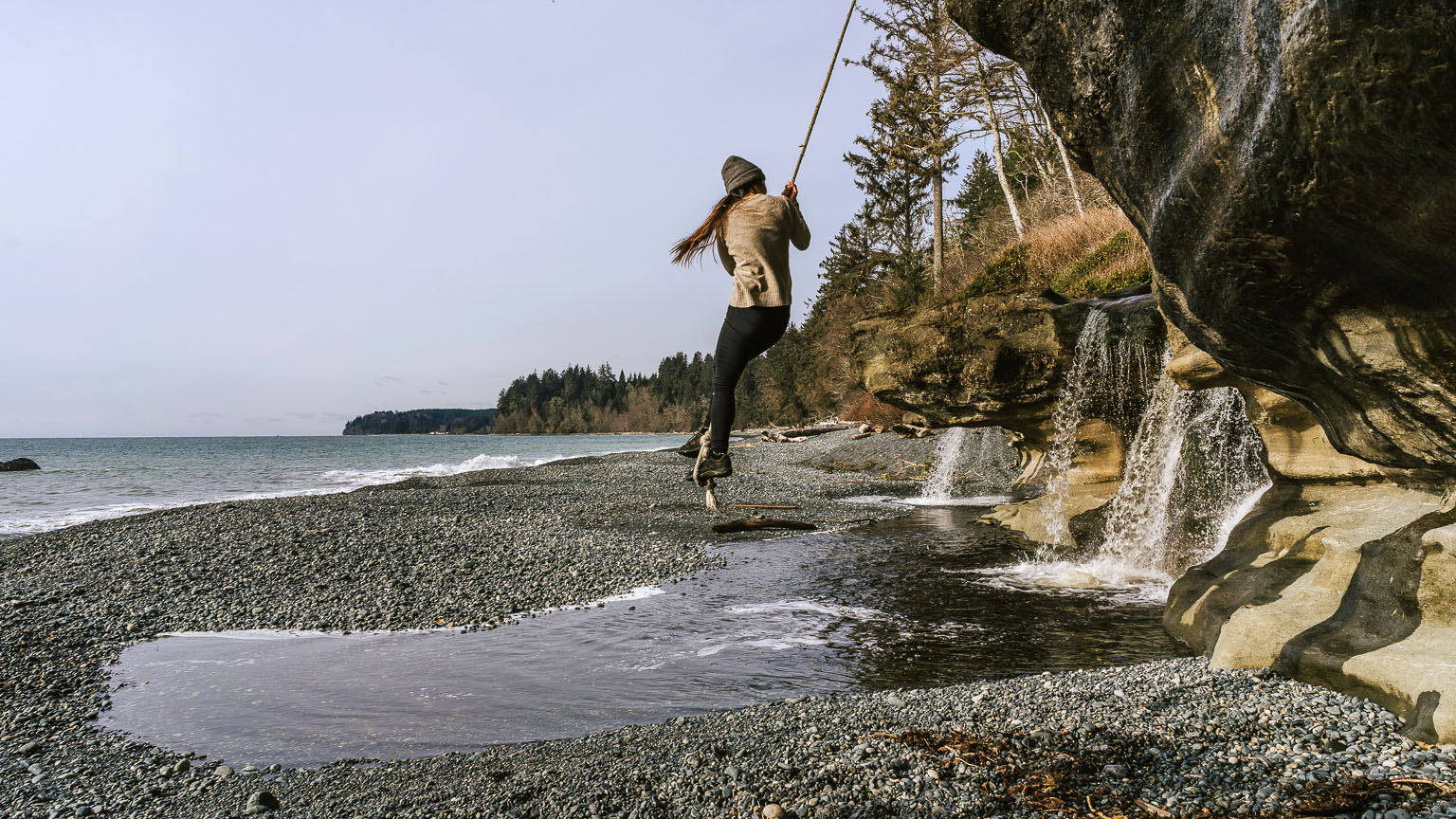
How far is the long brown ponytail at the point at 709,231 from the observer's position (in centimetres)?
631

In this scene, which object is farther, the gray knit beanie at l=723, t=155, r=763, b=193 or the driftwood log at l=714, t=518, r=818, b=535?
the driftwood log at l=714, t=518, r=818, b=535

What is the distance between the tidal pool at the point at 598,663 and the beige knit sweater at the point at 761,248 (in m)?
3.42

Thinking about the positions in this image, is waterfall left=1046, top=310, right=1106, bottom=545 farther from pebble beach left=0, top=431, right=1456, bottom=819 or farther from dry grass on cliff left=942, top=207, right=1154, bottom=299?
pebble beach left=0, top=431, right=1456, bottom=819

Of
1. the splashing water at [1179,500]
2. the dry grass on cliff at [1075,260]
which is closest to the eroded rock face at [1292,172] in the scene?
the splashing water at [1179,500]

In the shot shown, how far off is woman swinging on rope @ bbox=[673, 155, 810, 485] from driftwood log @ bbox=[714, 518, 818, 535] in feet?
36.2

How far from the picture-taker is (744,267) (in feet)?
19.6

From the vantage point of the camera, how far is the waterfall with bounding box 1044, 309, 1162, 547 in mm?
13773

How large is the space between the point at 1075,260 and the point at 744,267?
19.4 m

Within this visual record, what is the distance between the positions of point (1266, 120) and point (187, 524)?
20919 mm

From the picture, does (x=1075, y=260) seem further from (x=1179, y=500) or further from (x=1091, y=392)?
(x=1179, y=500)

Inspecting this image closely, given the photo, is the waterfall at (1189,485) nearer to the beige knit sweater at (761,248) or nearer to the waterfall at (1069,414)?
the waterfall at (1069,414)

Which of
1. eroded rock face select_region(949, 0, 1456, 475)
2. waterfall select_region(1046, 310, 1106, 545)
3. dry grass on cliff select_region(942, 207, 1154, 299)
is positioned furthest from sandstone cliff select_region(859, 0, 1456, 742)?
dry grass on cliff select_region(942, 207, 1154, 299)

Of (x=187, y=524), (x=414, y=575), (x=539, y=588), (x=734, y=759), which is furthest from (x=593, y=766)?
(x=187, y=524)

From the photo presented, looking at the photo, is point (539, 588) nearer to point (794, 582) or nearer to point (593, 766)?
point (794, 582)
